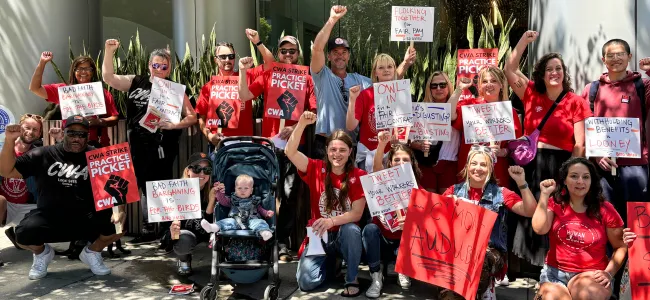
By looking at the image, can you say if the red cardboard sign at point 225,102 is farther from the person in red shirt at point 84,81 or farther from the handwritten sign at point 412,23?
the handwritten sign at point 412,23

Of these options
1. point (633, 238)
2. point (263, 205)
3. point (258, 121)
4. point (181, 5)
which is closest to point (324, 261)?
point (263, 205)

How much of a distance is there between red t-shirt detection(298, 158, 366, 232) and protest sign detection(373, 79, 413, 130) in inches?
20.4

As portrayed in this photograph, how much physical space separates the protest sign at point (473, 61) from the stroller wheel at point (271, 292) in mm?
2519

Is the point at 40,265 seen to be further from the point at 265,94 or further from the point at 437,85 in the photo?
the point at 437,85

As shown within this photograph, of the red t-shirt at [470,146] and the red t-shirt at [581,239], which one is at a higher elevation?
the red t-shirt at [470,146]

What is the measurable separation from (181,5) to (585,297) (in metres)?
8.40

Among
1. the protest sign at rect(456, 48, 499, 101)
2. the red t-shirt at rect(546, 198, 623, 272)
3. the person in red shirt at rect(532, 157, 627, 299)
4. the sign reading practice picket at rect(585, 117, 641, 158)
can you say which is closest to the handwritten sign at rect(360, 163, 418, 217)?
the person in red shirt at rect(532, 157, 627, 299)

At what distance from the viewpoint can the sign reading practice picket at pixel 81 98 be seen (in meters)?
6.38

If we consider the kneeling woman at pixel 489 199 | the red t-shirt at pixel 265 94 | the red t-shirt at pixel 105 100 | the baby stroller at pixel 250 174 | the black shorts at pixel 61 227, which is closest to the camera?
the kneeling woman at pixel 489 199

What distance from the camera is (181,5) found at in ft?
35.5

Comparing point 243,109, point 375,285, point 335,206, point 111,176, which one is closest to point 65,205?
point 111,176

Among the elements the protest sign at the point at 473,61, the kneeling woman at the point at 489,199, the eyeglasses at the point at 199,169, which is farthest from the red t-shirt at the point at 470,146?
the eyeglasses at the point at 199,169

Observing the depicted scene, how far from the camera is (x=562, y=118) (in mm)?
5180

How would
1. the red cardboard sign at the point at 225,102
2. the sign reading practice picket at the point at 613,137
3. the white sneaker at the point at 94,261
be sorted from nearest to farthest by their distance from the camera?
the sign reading practice picket at the point at 613,137
the white sneaker at the point at 94,261
the red cardboard sign at the point at 225,102
